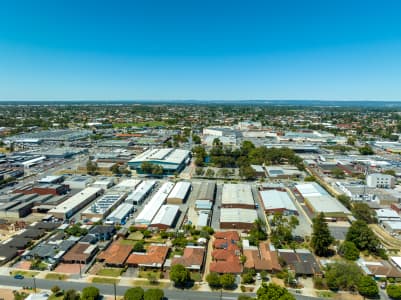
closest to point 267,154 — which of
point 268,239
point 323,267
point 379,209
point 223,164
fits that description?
point 223,164

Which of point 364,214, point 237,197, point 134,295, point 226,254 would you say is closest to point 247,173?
point 237,197

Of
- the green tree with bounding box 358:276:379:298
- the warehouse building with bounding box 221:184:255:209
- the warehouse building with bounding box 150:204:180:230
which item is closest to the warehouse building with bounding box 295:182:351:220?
the warehouse building with bounding box 221:184:255:209

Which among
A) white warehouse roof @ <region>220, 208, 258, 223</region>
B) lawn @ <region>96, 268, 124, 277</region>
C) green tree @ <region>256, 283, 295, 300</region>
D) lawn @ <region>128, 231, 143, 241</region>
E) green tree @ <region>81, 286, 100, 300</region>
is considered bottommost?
lawn @ <region>96, 268, 124, 277</region>

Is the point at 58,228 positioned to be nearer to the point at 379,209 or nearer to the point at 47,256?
the point at 47,256

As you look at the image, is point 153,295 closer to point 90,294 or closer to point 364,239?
point 90,294

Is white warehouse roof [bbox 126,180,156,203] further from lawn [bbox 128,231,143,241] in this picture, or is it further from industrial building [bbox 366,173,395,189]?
industrial building [bbox 366,173,395,189]

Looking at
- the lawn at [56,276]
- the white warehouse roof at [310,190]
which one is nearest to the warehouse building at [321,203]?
the white warehouse roof at [310,190]
